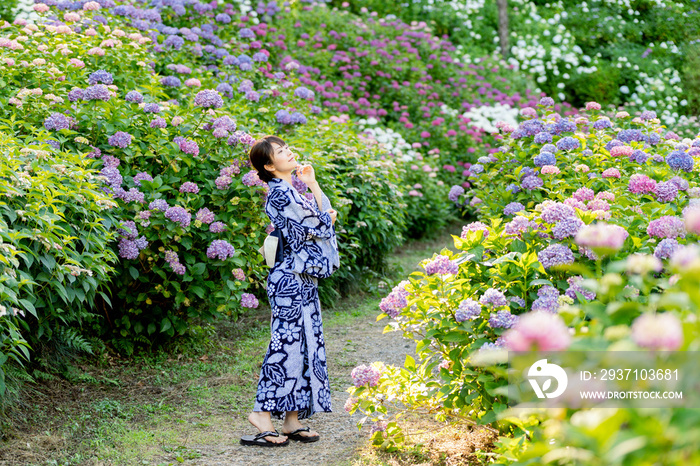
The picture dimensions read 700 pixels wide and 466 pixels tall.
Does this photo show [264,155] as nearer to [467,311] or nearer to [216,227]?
[216,227]

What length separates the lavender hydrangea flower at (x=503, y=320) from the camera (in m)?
2.42

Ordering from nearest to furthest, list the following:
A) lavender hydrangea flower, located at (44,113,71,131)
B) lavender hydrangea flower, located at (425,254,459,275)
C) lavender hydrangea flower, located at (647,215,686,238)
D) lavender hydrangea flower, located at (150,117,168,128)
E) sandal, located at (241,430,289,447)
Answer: lavender hydrangea flower, located at (647,215,686,238), lavender hydrangea flower, located at (425,254,459,275), sandal, located at (241,430,289,447), lavender hydrangea flower, located at (44,113,71,131), lavender hydrangea flower, located at (150,117,168,128)

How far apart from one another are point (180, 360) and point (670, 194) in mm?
3163

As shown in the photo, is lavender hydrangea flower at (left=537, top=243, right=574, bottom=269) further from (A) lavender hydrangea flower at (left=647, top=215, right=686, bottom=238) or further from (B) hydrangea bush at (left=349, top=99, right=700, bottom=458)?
(A) lavender hydrangea flower at (left=647, top=215, right=686, bottom=238)

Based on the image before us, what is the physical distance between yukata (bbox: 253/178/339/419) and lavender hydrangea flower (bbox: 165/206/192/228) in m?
0.78

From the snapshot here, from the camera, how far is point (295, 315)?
11.1ft

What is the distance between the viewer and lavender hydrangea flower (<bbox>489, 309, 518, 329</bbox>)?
242cm

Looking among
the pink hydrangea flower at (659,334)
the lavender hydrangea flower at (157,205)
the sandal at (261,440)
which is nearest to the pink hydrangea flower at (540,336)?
the pink hydrangea flower at (659,334)

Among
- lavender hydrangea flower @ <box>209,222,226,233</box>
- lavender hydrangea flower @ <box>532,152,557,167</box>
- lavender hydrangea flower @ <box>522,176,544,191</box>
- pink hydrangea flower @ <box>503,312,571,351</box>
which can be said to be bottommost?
lavender hydrangea flower @ <box>209,222,226,233</box>

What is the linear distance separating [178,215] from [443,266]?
1.88 m

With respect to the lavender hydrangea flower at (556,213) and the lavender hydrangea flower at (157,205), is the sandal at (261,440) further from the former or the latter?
the lavender hydrangea flower at (556,213)

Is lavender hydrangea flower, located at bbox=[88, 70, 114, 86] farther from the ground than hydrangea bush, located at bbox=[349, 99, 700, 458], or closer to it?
closer to it

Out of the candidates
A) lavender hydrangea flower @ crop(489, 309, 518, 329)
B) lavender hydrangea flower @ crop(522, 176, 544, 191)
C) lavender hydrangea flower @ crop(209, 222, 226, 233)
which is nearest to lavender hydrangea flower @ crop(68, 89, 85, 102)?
lavender hydrangea flower @ crop(209, 222, 226, 233)

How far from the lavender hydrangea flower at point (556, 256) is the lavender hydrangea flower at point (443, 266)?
0.39 meters
